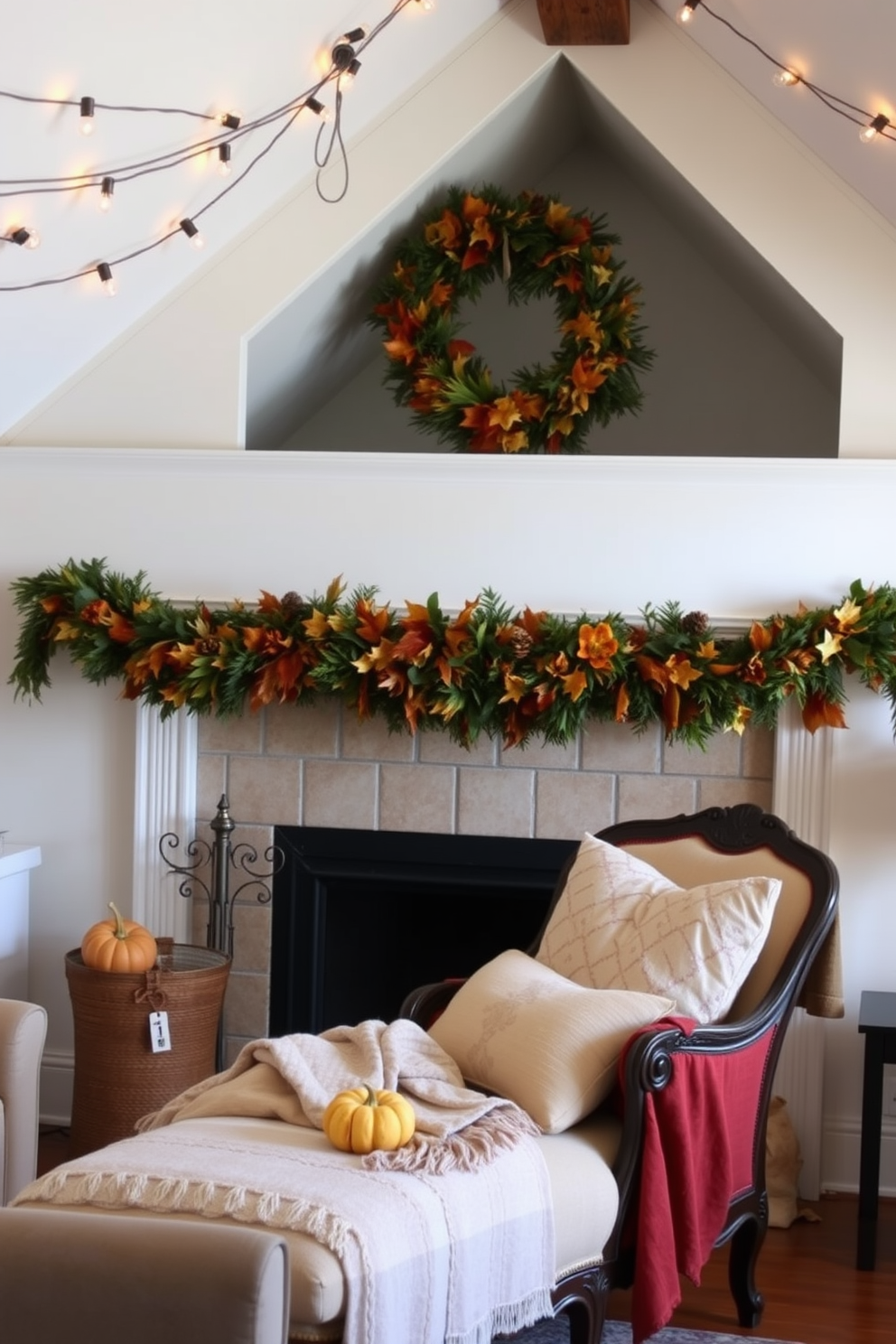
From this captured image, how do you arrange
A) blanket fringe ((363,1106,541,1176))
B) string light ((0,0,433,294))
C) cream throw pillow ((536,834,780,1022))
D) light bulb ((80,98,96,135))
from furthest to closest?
1. string light ((0,0,433,294))
2. light bulb ((80,98,96,135))
3. cream throw pillow ((536,834,780,1022))
4. blanket fringe ((363,1106,541,1176))

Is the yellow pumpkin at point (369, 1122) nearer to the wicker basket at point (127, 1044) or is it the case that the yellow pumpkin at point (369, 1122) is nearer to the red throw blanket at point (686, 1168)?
the red throw blanket at point (686, 1168)

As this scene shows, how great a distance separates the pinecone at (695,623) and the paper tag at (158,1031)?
1.50 meters

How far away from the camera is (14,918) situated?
12.3 ft

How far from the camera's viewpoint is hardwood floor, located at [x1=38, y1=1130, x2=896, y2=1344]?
2.76 m

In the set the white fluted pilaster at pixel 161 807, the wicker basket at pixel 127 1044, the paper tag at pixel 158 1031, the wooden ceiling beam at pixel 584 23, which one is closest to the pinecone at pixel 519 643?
the white fluted pilaster at pixel 161 807

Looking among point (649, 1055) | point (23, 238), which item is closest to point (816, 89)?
point (23, 238)

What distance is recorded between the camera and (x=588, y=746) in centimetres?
361

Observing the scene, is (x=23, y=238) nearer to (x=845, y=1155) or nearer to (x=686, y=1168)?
(x=686, y=1168)

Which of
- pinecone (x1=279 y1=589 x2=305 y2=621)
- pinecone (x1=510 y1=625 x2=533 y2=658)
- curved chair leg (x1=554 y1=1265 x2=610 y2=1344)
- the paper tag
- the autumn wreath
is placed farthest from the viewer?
the autumn wreath

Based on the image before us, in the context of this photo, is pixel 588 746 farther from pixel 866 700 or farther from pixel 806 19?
→ pixel 806 19

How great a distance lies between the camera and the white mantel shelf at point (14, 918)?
12.0 ft

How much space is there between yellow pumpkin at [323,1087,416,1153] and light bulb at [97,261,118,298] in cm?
213

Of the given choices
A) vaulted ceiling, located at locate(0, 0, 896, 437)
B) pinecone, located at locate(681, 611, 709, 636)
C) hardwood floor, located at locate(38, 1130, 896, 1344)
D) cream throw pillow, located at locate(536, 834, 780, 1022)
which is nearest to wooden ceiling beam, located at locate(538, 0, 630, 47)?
vaulted ceiling, located at locate(0, 0, 896, 437)

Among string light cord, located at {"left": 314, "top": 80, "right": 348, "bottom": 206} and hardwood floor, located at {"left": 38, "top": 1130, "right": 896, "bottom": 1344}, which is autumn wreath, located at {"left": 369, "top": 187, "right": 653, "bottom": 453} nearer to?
string light cord, located at {"left": 314, "top": 80, "right": 348, "bottom": 206}
